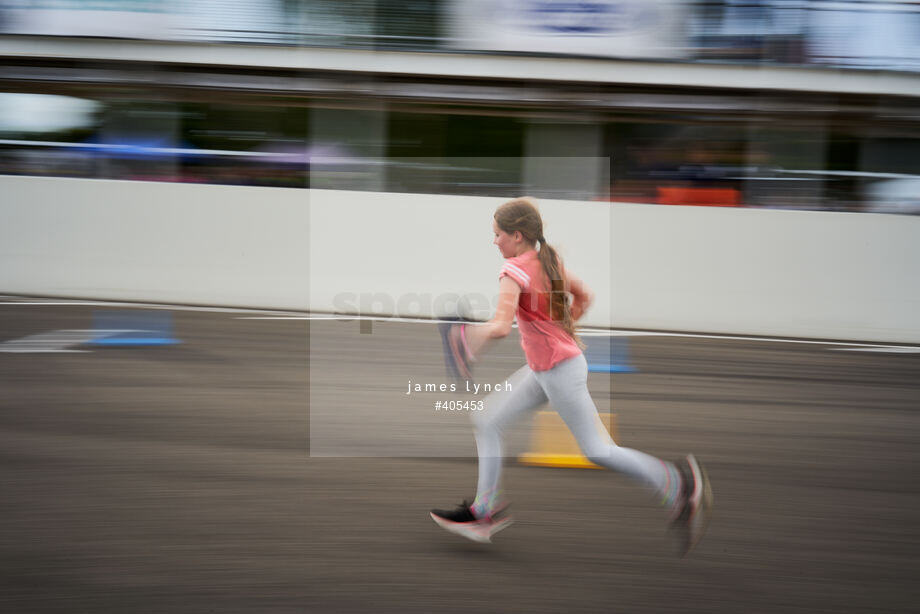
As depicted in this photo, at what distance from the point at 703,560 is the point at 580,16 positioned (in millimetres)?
8996

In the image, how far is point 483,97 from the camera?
11703 mm

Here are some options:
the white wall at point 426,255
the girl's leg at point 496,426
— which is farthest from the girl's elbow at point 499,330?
the white wall at point 426,255

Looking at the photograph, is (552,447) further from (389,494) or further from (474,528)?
(474,528)

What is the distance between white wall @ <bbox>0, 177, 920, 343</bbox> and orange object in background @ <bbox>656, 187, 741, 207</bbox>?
27 cm

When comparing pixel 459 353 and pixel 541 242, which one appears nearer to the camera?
pixel 459 353

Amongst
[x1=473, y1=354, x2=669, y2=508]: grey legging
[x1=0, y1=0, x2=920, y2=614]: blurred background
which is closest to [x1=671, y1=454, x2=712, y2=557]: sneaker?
[x1=473, y1=354, x2=669, y2=508]: grey legging

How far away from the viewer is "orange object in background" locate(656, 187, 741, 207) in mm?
10734

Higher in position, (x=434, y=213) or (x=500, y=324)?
(x=434, y=213)

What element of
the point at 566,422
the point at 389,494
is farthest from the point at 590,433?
the point at 389,494

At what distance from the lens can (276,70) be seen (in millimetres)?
11953

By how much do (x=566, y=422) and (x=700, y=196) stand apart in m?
7.91

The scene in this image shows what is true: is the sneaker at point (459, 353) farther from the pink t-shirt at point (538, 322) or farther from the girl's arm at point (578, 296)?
the girl's arm at point (578, 296)

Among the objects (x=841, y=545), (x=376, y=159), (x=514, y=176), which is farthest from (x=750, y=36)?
(x=841, y=545)

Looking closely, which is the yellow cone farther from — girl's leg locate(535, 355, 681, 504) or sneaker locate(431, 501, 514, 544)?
girl's leg locate(535, 355, 681, 504)
